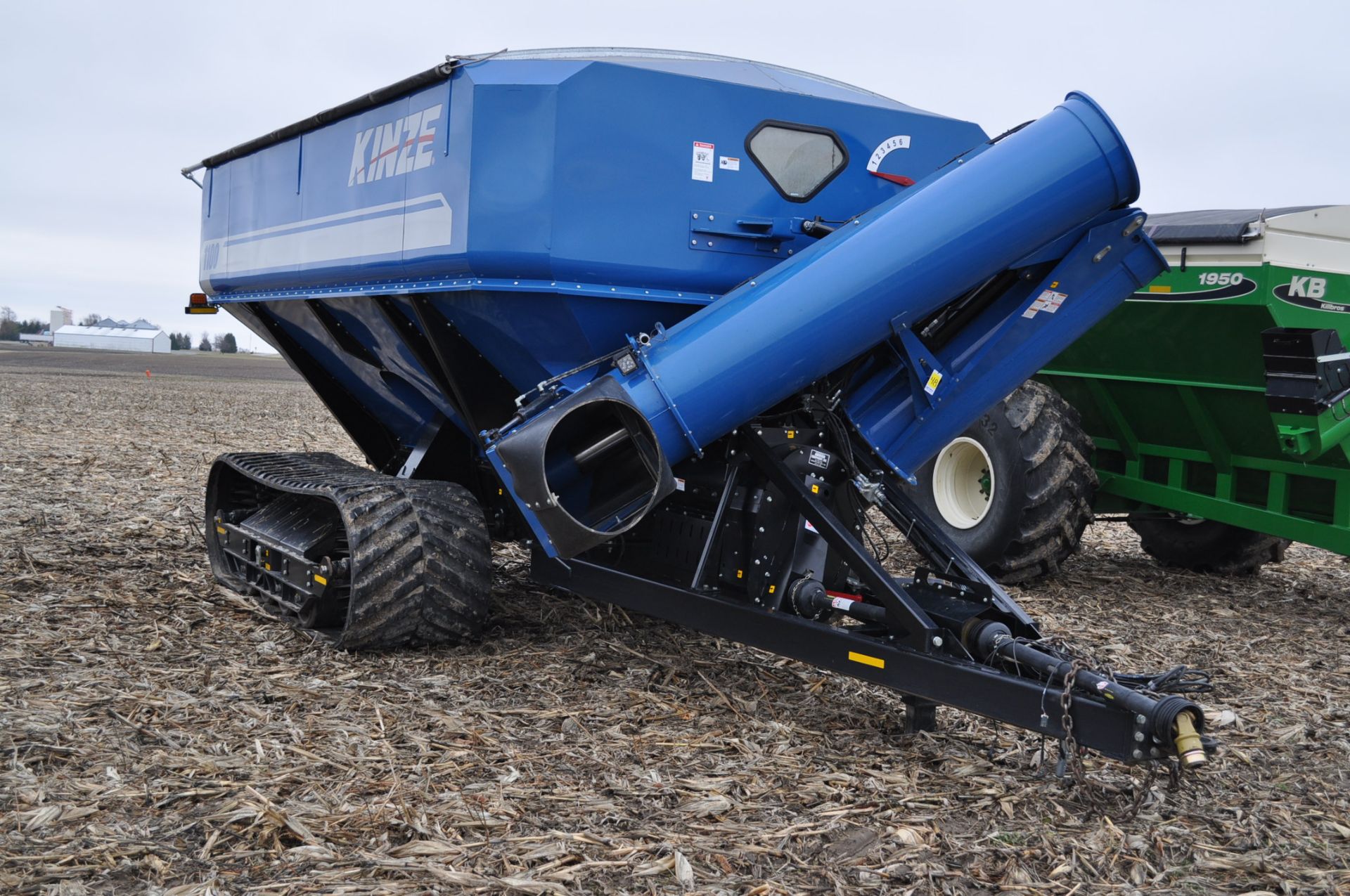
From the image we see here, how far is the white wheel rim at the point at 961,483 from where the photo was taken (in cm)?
704

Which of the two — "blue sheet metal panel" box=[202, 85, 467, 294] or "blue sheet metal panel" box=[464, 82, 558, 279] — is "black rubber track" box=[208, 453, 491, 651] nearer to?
"blue sheet metal panel" box=[202, 85, 467, 294]

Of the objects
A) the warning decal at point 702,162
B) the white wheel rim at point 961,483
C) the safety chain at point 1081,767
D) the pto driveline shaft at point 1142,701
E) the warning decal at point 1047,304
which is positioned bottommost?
the safety chain at point 1081,767

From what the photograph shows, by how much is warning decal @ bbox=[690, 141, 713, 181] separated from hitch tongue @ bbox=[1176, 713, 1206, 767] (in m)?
2.64

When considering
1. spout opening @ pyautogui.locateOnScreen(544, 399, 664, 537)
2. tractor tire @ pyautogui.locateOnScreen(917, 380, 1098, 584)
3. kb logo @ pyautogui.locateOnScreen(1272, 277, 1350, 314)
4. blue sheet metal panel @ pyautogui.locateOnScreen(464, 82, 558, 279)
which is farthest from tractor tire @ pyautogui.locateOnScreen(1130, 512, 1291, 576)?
blue sheet metal panel @ pyautogui.locateOnScreen(464, 82, 558, 279)

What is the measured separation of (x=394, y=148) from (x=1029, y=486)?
3.86 meters

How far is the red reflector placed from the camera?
5.03 m

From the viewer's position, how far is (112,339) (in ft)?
270

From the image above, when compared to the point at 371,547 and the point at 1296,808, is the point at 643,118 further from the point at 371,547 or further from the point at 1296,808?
the point at 1296,808

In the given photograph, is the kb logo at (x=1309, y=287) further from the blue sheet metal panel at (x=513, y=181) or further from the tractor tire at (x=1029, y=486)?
the blue sheet metal panel at (x=513, y=181)

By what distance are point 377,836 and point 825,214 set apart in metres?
3.04

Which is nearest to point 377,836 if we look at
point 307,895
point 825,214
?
point 307,895

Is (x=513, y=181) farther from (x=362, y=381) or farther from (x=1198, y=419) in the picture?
(x=1198, y=419)

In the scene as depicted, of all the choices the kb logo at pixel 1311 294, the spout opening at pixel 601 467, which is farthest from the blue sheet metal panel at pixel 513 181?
the kb logo at pixel 1311 294

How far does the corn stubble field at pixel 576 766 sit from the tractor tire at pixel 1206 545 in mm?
1220
